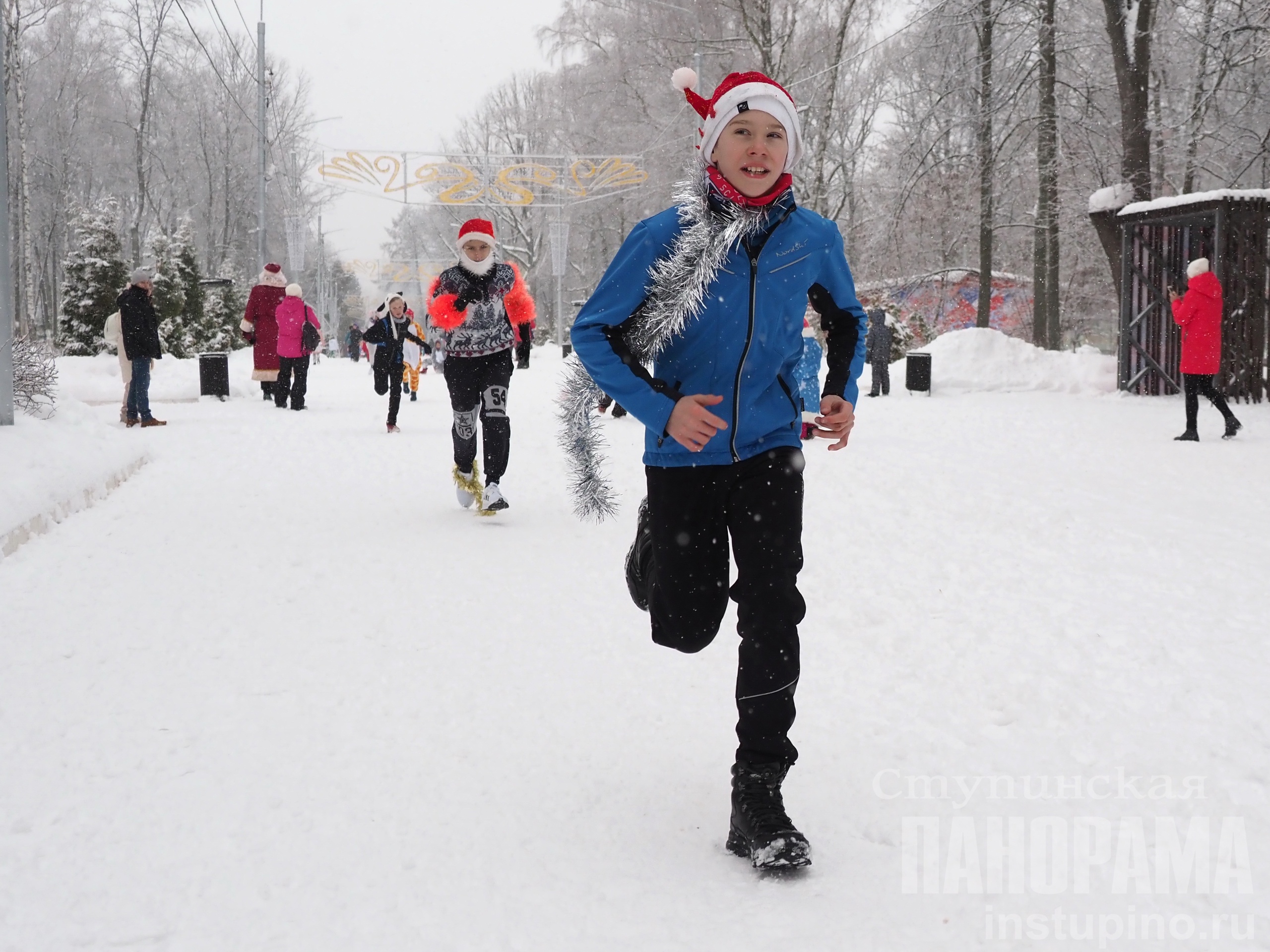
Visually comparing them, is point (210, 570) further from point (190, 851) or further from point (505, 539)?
point (190, 851)

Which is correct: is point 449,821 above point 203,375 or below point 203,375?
below

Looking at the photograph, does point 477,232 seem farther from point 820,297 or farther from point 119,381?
point 119,381

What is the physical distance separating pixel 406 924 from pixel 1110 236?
59.3 feet

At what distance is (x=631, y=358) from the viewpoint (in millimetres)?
2871

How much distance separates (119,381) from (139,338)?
833cm

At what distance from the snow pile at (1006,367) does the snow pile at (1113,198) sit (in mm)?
2511

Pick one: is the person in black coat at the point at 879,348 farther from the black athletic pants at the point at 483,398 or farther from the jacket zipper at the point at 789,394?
the jacket zipper at the point at 789,394

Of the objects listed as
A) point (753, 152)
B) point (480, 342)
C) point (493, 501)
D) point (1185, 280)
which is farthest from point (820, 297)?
point (1185, 280)

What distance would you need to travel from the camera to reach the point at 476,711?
3.78 metres

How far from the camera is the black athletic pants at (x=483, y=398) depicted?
7379 mm

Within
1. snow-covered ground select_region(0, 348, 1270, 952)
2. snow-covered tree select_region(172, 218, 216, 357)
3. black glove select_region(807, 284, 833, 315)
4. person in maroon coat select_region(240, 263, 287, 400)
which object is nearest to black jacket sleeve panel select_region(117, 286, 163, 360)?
person in maroon coat select_region(240, 263, 287, 400)

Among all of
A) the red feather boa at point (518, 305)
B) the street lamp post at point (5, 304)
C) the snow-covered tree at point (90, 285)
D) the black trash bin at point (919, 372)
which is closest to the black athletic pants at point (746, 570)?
the red feather boa at point (518, 305)

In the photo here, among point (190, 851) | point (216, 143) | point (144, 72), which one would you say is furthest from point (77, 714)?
point (216, 143)

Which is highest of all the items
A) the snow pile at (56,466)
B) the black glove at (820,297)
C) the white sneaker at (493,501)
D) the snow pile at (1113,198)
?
the snow pile at (1113,198)
